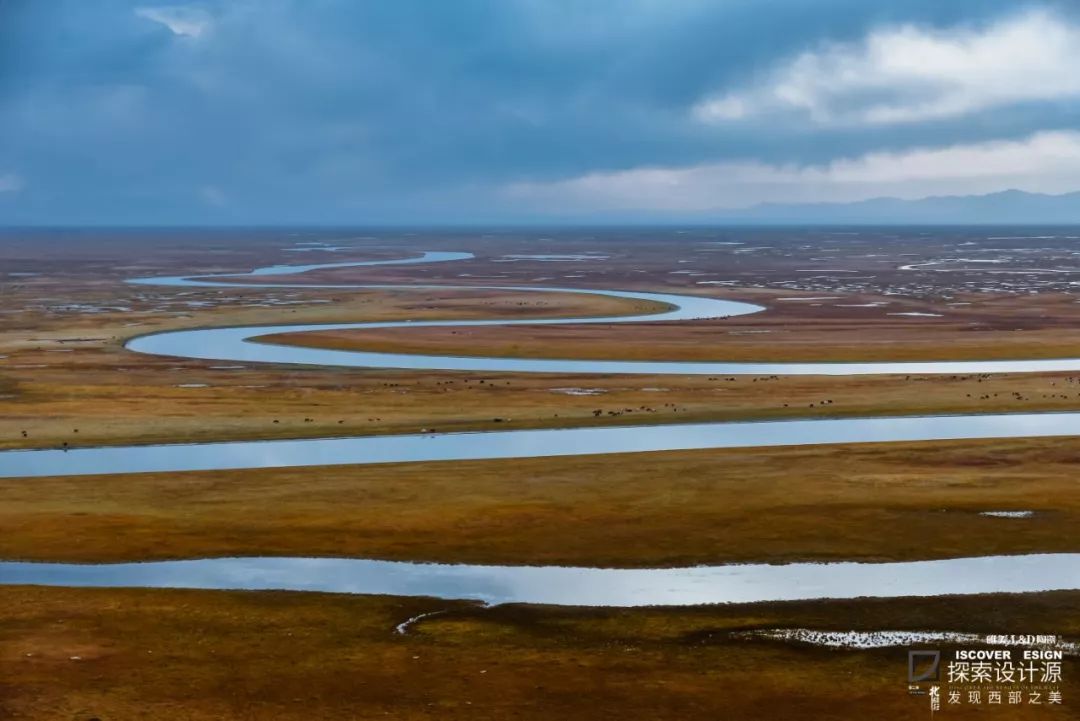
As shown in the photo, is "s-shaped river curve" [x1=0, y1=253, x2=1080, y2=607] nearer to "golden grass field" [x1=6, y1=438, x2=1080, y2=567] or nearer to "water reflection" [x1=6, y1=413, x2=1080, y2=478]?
"water reflection" [x1=6, y1=413, x2=1080, y2=478]

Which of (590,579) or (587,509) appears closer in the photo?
(590,579)

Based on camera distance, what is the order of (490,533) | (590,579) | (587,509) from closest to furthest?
1. (590,579)
2. (490,533)
3. (587,509)

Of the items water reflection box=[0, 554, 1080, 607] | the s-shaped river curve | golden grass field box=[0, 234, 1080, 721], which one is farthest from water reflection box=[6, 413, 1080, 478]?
water reflection box=[0, 554, 1080, 607]

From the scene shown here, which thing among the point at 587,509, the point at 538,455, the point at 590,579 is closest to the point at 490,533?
the point at 587,509

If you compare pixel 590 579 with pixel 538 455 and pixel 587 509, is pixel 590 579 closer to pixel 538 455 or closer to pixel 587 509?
pixel 587 509

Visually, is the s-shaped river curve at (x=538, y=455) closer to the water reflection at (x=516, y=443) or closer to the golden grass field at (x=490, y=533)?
the water reflection at (x=516, y=443)

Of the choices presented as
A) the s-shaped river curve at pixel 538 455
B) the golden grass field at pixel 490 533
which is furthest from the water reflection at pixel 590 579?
the golden grass field at pixel 490 533

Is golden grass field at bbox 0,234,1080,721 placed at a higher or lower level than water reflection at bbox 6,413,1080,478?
higher

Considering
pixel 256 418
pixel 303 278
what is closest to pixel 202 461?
pixel 256 418

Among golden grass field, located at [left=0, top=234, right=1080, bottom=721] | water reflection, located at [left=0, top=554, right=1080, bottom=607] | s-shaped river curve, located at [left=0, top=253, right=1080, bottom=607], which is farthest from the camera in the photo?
s-shaped river curve, located at [left=0, top=253, right=1080, bottom=607]
